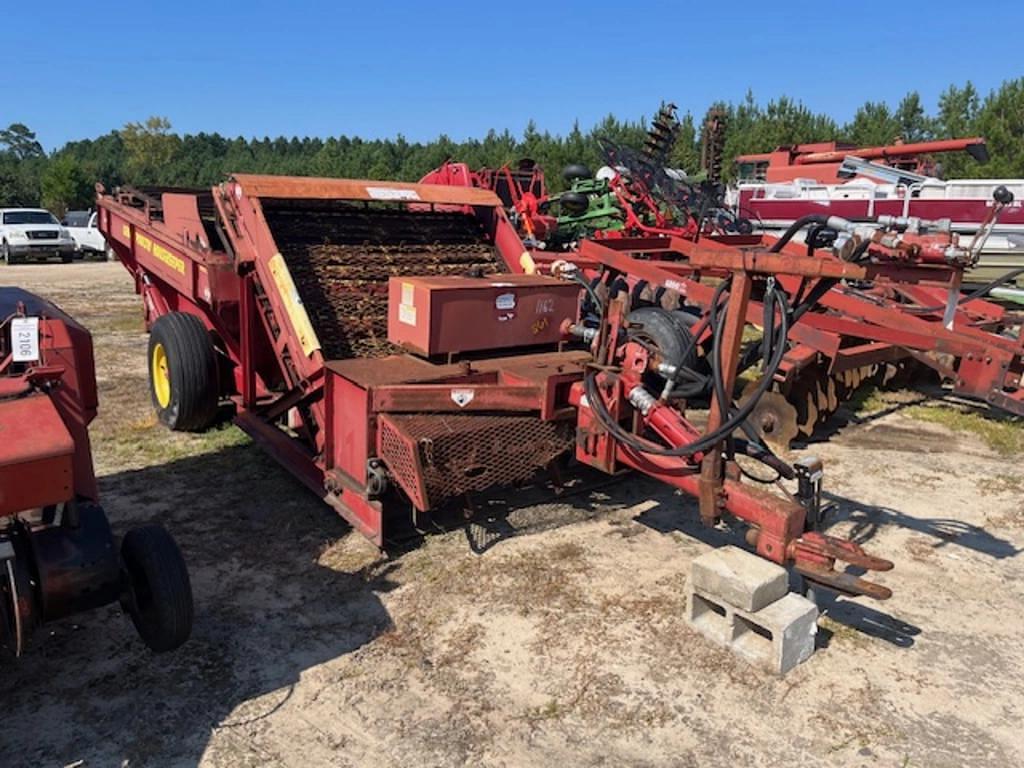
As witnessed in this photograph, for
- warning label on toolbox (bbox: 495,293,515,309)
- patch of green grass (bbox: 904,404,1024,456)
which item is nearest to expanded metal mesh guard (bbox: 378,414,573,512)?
warning label on toolbox (bbox: 495,293,515,309)

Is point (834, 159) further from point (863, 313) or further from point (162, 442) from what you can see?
point (162, 442)

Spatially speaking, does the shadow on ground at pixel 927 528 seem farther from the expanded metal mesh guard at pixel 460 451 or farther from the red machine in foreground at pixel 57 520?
the red machine in foreground at pixel 57 520

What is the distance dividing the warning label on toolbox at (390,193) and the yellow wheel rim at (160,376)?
1894 millimetres

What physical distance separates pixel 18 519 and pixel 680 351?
11.1 feet

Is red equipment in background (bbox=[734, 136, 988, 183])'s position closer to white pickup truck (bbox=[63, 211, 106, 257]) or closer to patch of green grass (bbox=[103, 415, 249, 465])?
patch of green grass (bbox=[103, 415, 249, 465])

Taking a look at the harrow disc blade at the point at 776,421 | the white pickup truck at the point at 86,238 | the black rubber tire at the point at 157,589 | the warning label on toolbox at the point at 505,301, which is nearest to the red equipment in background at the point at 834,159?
the harrow disc blade at the point at 776,421

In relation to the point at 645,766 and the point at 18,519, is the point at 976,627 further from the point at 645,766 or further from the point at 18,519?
the point at 18,519

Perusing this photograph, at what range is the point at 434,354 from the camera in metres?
4.29

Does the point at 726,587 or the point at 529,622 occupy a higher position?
the point at 726,587

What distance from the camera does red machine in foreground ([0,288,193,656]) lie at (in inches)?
99.0

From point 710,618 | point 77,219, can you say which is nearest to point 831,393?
point 710,618

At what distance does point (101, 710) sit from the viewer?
112 inches

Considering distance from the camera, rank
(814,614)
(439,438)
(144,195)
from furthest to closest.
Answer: (144,195), (439,438), (814,614)

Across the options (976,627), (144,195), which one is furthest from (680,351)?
(144,195)
